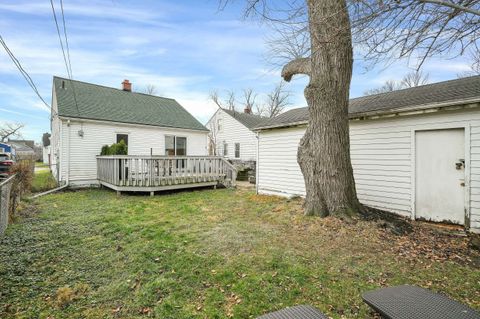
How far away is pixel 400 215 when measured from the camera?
249 inches

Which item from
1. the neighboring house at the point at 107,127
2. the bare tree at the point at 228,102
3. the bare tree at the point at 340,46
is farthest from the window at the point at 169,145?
the bare tree at the point at 228,102

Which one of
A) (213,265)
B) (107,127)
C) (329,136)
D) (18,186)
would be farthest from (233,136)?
(213,265)

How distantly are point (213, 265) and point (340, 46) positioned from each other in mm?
5194

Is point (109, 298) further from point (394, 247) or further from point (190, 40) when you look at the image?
point (190, 40)

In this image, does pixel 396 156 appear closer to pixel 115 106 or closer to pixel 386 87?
pixel 115 106

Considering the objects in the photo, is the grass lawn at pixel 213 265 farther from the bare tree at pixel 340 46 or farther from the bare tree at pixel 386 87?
the bare tree at pixel 386 87

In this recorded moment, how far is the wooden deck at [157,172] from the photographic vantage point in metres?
9.59

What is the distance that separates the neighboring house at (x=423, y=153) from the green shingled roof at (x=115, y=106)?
11.2 metres

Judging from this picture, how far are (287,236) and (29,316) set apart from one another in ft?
12.4

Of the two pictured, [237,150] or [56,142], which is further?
[237,150]

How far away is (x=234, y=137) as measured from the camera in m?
23.6

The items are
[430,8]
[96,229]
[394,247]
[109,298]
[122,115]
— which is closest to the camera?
[109,298]

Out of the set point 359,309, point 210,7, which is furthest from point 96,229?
point 210,7

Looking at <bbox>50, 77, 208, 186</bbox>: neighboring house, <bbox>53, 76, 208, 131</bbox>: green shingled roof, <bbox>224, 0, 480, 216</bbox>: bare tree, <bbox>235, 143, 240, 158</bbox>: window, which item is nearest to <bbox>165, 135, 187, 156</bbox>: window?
<bbox>50, 77, 208, 186</bbox>: neighboring house
